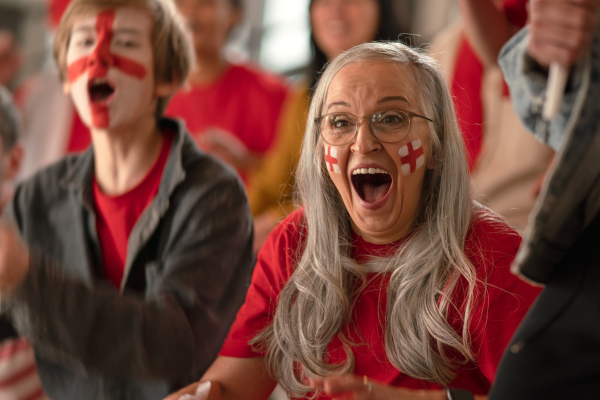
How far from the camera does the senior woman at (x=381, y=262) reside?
134cm

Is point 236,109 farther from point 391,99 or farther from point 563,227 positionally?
point 563,227

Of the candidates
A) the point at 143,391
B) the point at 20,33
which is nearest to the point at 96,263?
the point at 143,391

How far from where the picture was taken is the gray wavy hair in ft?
4.41

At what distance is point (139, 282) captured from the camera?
1736 mm

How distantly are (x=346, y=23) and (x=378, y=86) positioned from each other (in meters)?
1.21

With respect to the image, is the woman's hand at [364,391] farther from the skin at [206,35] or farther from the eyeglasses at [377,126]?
the skin at [206,35]

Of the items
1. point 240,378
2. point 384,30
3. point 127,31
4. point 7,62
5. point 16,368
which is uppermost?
point 127,31

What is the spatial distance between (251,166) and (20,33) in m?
5.01

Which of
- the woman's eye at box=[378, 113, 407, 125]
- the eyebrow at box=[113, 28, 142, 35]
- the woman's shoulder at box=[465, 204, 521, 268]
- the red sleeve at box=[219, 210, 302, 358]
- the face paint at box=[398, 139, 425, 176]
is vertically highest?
the eyebrow at box=[113, 28, 142, 35]

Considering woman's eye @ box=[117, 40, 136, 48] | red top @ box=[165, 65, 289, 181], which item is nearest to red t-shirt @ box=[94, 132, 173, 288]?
woman's eye @ box=[117, 40, 136, 48]

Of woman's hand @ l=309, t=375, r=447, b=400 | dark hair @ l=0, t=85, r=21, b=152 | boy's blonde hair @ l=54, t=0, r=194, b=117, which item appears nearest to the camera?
woman's hand @ l=309, t=375, r=447, b=400

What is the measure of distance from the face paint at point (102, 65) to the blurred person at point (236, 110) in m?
0.82

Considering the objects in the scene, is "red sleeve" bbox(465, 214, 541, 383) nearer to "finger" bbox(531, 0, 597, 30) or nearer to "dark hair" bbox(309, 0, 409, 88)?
"finger" bbox(531, 0, 597, 30)

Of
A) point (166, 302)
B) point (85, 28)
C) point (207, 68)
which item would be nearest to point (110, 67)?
point (85, 28)
